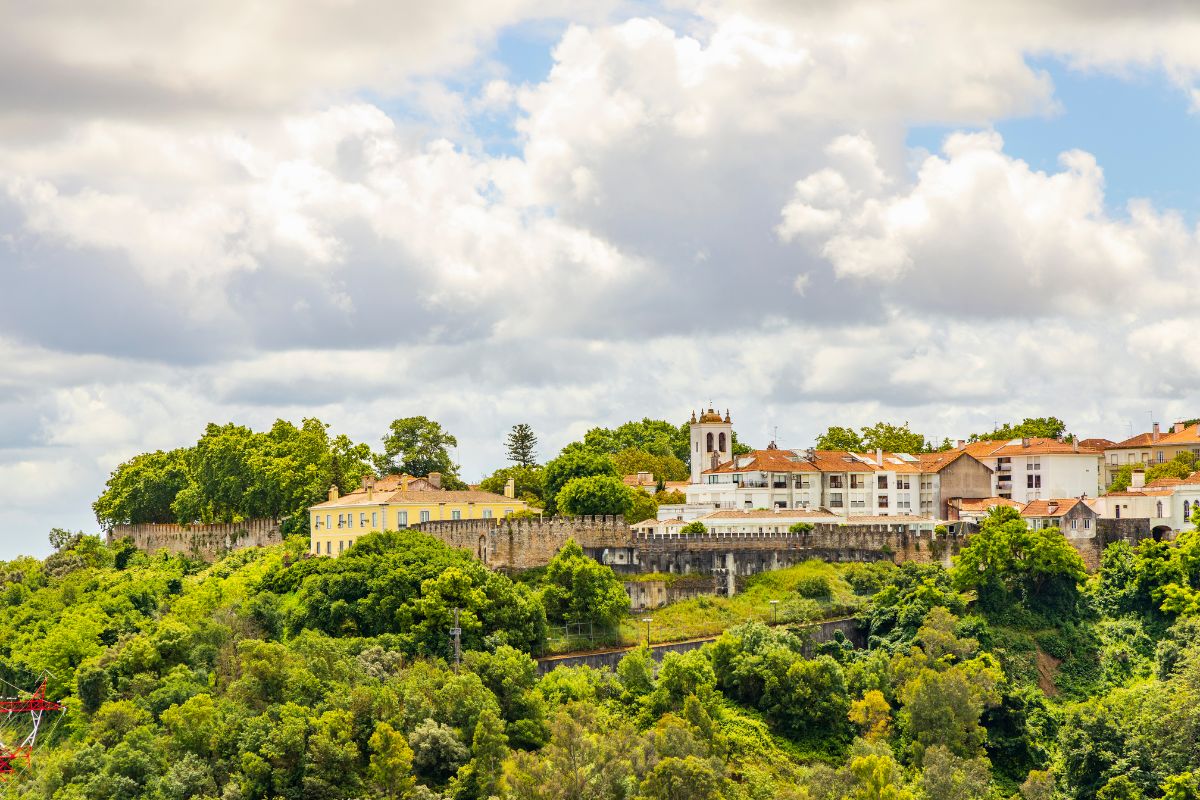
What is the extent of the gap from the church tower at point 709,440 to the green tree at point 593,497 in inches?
544

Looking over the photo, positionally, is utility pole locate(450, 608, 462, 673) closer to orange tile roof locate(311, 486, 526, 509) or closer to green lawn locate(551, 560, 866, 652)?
green lawn locate(551, 560, 866, 652)

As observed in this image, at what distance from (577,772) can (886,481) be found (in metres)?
44.3

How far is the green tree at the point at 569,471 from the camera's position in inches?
3780

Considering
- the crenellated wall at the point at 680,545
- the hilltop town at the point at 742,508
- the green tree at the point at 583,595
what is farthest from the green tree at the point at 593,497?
the green tree at the point at 583,595

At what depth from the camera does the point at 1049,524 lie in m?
88.0

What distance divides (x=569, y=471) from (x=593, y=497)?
5.62 meters

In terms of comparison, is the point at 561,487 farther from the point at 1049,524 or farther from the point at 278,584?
the point at 1049,524

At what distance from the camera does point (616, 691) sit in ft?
227

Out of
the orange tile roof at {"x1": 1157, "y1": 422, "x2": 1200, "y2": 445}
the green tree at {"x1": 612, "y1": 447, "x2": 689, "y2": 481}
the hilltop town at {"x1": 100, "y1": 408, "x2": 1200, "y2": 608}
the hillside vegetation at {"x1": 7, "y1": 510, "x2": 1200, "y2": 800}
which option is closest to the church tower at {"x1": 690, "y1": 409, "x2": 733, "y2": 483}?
Result: the hilltop town at {"x1": 100, "y1": 408, "x2": 1200, "y2": 608}

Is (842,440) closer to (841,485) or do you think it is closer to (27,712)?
(841,485)

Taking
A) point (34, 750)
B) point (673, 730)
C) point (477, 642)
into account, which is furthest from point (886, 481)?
point (34, 750)

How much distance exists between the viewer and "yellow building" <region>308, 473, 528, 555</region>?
91125 millimetres

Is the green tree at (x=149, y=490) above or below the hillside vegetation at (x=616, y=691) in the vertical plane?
above

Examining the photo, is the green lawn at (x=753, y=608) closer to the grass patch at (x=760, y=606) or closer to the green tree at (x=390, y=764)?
the grass patch at (x=760, y=606)
